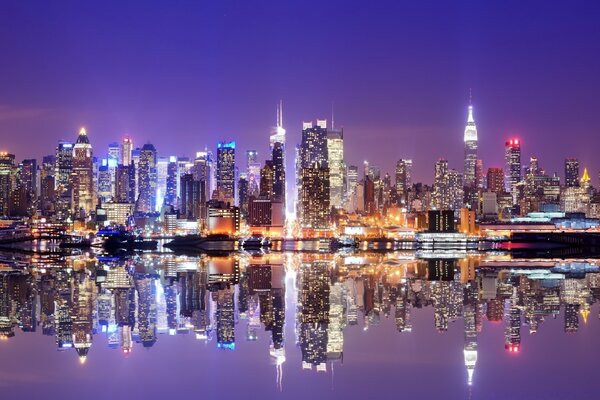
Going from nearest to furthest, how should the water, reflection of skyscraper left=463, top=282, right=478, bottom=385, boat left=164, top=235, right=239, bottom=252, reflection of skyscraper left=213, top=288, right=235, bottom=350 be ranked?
the water → reflection of skyscraper left=463, top=282, right=478, bottom=385 → reflection of skyscraper left=213, top=288, right=235, bottom=350 → boat left=164, top=235, right=239, bottom=252

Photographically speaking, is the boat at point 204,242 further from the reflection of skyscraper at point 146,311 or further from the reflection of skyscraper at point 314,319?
the reflection of skyscraper at point 314,319

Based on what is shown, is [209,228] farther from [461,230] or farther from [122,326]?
[122,326]

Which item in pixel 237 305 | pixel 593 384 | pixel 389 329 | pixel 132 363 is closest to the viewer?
pixel 593 384

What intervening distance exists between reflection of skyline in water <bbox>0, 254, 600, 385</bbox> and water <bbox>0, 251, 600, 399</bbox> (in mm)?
75

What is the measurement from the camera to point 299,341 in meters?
22.6

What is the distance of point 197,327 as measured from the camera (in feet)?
84.0

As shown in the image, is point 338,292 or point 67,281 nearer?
point 338,292

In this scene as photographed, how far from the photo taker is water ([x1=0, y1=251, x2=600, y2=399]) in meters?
16.9

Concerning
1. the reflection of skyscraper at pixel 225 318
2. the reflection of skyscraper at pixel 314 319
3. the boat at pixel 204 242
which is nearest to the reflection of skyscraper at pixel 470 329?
the reflection of skyscraper at pixel 314 319

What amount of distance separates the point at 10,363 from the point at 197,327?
23.4 ft

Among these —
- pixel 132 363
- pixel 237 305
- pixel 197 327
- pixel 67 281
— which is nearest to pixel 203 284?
pixel 67 281

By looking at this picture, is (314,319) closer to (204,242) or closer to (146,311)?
(146,311)

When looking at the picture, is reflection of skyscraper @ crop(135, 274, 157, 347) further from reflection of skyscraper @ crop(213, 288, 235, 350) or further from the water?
reflection of skyscraper @ crop(213, 288, 235, 350)

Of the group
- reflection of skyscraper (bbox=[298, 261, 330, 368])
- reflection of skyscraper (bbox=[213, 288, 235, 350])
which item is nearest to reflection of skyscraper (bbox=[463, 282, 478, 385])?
reflection of skyscraper (bbox=[298, 261, 330, 368])
